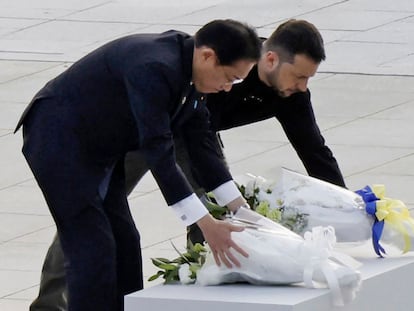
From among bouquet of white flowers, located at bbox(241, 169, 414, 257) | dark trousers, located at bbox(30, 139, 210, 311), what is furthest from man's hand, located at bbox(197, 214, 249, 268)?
dark trousers, located at bbox(30, 139, 210, 311)

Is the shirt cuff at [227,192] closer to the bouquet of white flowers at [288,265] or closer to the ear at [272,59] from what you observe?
the bouquet of white flowers at [288,265]

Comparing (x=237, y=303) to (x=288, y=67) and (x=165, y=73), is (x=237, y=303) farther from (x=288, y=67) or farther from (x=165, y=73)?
(x=288, y=67)

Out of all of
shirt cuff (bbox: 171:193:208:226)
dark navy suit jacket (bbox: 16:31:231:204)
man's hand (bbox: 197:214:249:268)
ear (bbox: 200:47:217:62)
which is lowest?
man's hand (bbox: 197:214:249:268)

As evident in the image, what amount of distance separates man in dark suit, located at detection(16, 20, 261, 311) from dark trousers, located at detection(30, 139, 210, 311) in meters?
0.45

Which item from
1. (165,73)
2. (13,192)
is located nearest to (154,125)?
(165,73)

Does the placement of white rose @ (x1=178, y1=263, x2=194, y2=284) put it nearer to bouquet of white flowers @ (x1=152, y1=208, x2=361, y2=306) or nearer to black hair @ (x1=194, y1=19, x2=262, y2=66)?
bouquet of white flowers @ (x1=152, y1=208, x2=361, y2=306)

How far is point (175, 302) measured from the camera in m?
5.17

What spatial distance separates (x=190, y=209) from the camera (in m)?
5.31

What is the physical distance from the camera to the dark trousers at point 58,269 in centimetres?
632

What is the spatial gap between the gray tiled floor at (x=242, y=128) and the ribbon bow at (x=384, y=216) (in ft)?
1.40

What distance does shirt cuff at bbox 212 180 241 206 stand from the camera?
5770 millimetres

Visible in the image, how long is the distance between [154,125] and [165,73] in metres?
0.20

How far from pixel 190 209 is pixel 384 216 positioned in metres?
0.82

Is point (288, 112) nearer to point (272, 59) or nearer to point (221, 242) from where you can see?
point (272, 59)
